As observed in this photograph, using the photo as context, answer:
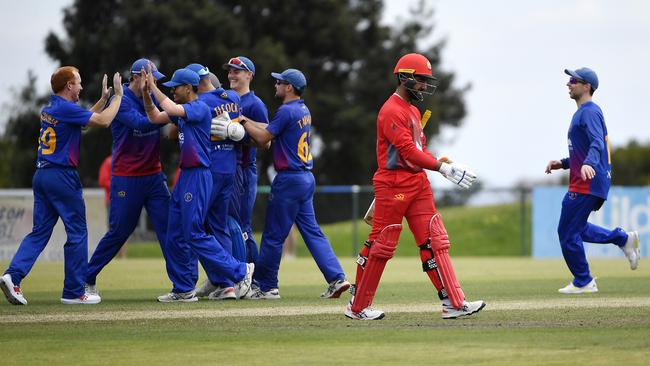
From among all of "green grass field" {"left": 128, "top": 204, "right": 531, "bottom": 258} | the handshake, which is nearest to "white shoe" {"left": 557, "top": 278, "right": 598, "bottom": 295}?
the handshake

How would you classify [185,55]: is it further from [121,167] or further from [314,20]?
[121,167]

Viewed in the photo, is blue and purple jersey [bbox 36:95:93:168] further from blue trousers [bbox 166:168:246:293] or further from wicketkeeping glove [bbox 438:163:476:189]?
wicketkeeping glove [bbox 438:163:476:189]

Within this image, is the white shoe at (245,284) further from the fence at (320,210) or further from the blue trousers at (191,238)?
the fence at (320,210)

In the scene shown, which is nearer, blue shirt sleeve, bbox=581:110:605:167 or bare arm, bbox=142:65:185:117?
bare arm, bbox=142:65:185:117

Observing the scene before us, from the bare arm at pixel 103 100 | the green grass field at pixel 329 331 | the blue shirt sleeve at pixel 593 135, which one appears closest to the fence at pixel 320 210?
the green grass field at pixel 329 331

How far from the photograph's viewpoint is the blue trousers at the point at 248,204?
13.6 meters

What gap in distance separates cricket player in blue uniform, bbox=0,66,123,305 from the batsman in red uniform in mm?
3353

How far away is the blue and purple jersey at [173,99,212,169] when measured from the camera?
12273 mm

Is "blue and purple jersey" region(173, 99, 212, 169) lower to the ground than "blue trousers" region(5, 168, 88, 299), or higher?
higher

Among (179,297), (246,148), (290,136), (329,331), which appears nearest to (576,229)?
(290,136)

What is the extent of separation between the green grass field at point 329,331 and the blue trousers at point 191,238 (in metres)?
0.40

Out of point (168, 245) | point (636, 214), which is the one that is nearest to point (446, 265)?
point (168, 245)

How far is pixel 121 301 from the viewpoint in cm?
1280

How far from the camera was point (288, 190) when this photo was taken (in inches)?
514
